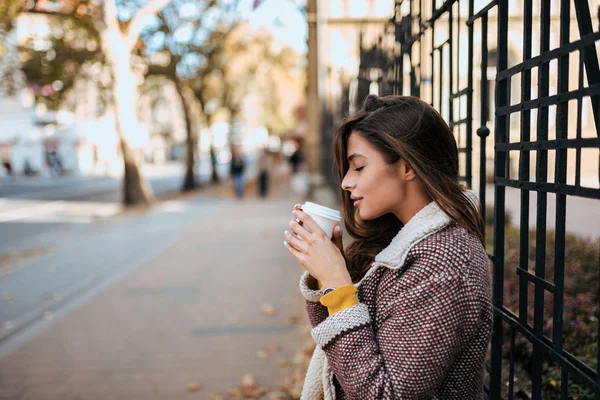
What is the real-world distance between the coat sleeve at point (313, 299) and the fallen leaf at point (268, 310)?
4.22m

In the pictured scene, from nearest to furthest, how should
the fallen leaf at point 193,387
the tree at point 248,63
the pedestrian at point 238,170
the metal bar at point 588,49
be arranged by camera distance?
the metal bar at point 588,49 < the fallen leaf at point 193,387 < the pedestrian at point 238,170 < the tree at point 248,63

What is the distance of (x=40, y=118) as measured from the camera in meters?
42.6

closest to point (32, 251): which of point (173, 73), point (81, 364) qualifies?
point (81, 364)

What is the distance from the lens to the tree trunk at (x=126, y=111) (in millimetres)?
15266

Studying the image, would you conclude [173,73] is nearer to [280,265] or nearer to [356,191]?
[280,265]

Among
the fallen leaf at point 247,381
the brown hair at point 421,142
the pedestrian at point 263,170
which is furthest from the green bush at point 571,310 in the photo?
the pedestrian at point 263,170

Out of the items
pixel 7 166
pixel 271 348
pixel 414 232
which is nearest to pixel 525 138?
pixel 414 232

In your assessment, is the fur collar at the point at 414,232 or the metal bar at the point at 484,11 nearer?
the fur collar at the point at 414,232

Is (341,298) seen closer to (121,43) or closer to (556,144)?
(556,144)

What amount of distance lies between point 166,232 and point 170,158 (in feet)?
241

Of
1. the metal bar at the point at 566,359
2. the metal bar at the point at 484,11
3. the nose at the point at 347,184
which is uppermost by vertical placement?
the metal bar at the point at 484,11

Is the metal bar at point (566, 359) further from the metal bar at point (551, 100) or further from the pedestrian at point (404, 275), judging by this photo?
the metal bar at point (551, 100)

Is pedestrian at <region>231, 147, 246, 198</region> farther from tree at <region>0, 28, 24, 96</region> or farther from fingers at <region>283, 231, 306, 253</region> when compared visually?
fingers at <region>283, 231, 306, 253</region>

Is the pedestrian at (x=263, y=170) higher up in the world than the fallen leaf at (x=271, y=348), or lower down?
higher up
